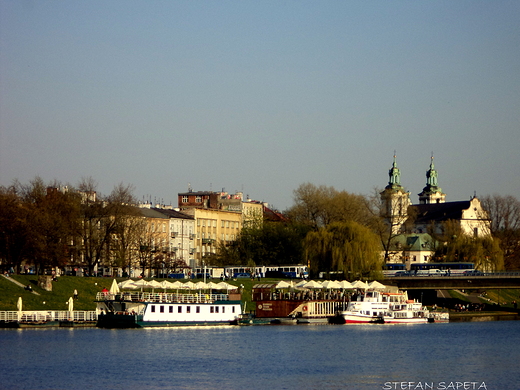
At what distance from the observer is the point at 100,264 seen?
470ft

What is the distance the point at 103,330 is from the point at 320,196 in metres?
70.3

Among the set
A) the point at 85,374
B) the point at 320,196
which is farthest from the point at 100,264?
the point at 85,374

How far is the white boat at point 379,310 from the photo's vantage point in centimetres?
10788

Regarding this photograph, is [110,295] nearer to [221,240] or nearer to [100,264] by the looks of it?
[100,264]

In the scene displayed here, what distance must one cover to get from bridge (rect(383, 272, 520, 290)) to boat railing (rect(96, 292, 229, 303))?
32.8m

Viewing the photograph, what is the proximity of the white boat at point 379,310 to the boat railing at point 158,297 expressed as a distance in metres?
14.1

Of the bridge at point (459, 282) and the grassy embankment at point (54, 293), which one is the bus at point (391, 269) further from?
the grassy embankment at point (54, 293)

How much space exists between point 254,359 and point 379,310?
42466 millimetres

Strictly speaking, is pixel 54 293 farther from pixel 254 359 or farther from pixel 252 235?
pixel 252 235

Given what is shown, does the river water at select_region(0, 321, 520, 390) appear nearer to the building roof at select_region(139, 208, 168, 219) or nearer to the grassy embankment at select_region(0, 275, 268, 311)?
the grassy embankment at select_region(0, 275, 268, 311)

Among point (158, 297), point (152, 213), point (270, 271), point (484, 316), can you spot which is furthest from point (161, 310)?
point (152, 213)

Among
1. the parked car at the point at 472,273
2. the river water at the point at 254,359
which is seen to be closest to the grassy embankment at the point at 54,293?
the river water at the point at 254,359

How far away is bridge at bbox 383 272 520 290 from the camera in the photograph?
125 m

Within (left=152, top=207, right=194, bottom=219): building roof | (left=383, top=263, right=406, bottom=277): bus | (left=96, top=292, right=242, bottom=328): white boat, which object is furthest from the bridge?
(left=152, top=207, right=194, bottom=219): building roof
